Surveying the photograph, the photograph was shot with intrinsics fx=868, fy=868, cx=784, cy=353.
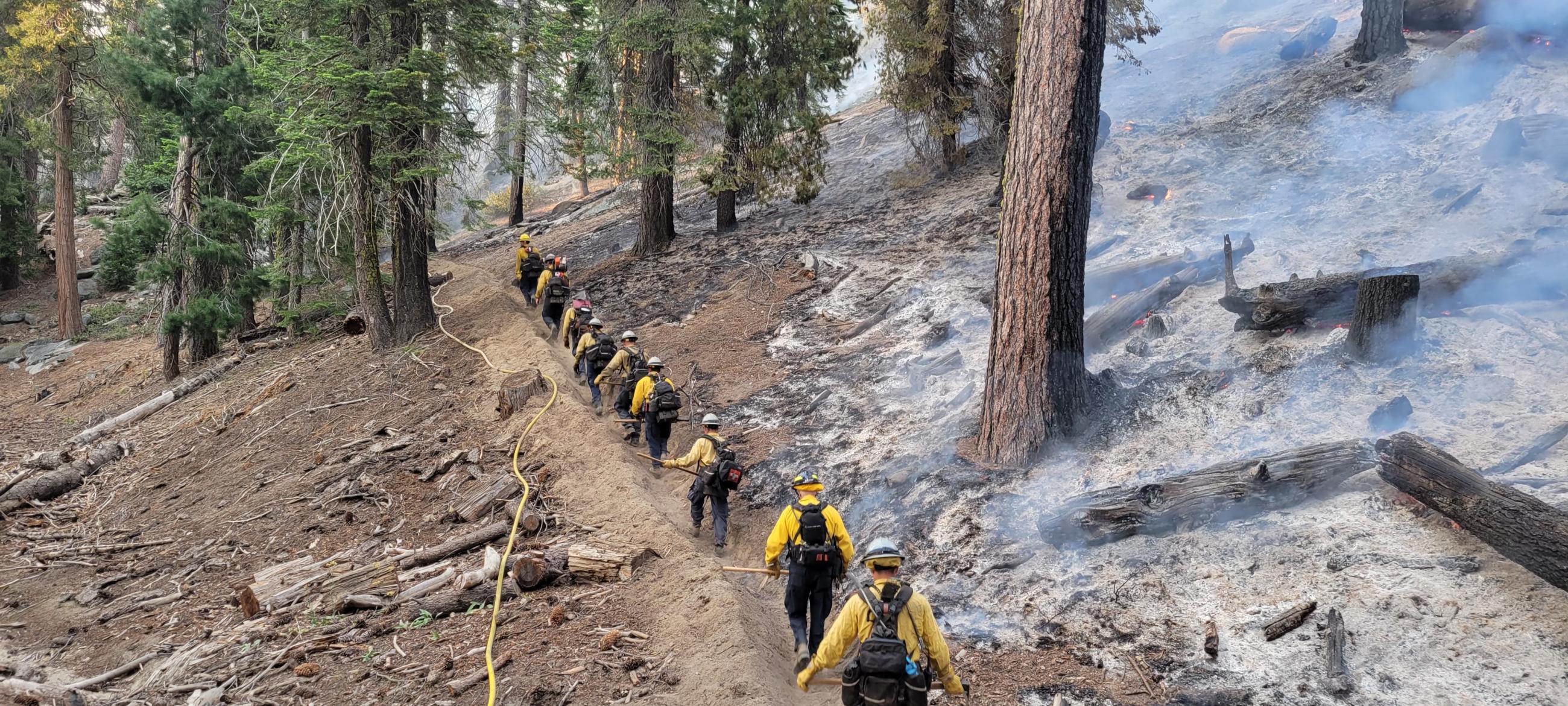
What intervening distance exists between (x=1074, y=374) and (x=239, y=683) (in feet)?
27.6

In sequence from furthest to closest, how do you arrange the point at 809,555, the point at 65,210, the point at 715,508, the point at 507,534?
the point at 65,210 < the point at 715,508 < the point at 507,534 < the point at 809,555

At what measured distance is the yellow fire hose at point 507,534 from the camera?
22.4 feet

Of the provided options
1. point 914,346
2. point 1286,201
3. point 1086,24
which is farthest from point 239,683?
point 1286,201

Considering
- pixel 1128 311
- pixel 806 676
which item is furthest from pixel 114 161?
pixel 806 676

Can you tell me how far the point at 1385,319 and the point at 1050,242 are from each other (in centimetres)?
329

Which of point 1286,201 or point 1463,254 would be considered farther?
point 1286,201

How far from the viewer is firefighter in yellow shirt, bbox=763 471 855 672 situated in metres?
7.14

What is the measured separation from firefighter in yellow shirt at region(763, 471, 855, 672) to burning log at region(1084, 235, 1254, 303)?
22.2 feet

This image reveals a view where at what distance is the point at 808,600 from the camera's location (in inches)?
298

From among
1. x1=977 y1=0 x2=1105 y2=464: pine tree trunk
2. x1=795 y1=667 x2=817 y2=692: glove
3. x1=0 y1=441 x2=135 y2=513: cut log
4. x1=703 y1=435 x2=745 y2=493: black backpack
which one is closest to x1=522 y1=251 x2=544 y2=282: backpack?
x1=0 y1=441 x2=135 y2=513: cut log

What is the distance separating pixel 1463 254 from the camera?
10258mm

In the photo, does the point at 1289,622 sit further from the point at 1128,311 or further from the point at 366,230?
the point at 366,230

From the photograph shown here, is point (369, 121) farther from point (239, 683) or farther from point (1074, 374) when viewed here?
point (1074, 374)

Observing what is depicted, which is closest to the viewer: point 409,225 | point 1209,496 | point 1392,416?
point 1209,496
